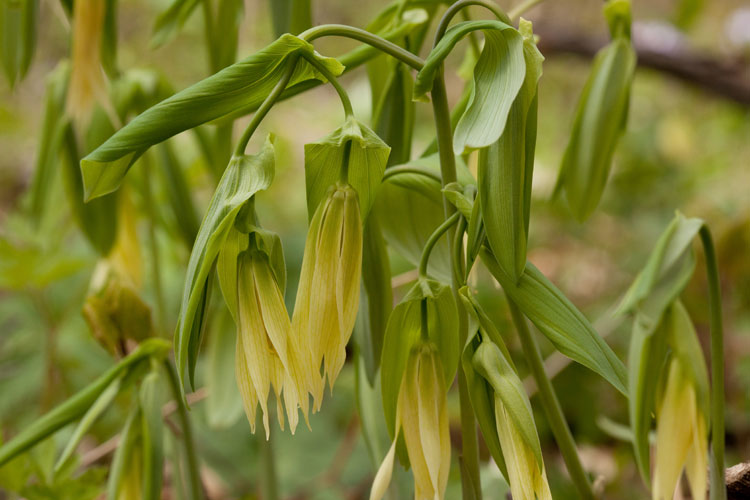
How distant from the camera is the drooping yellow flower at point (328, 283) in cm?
40

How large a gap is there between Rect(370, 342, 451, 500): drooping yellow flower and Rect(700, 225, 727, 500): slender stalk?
0.19m

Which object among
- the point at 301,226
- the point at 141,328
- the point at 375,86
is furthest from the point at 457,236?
the point at 301,226

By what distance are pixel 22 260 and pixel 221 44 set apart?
525 mm

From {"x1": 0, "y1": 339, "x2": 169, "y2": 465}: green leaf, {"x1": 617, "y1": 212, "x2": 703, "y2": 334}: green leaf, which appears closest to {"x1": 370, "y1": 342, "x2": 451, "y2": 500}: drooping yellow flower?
{"x1": 617, "y1": 212, "x2": 703, "y2": 334}: green leaf

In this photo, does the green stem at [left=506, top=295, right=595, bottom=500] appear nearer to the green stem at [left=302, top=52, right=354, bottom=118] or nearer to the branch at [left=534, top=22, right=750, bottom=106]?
the green stem at [left=302, top=52, right=354, bottom=118]

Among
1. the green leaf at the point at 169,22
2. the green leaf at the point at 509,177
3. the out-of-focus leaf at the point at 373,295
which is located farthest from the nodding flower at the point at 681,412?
the green leaf at the point at 169,22

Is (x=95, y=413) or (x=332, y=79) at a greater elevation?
(x=332, y=79)

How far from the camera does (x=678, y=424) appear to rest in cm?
41

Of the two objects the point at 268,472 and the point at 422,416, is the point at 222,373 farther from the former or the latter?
the point at 422,416

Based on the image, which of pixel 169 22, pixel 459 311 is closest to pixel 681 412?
pixel 459 311

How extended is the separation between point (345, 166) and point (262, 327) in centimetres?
11

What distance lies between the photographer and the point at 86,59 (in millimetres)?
692

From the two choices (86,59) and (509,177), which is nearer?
(509,177)

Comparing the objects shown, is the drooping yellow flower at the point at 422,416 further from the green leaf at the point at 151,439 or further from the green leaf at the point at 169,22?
the green leaf at the point at 169,22
